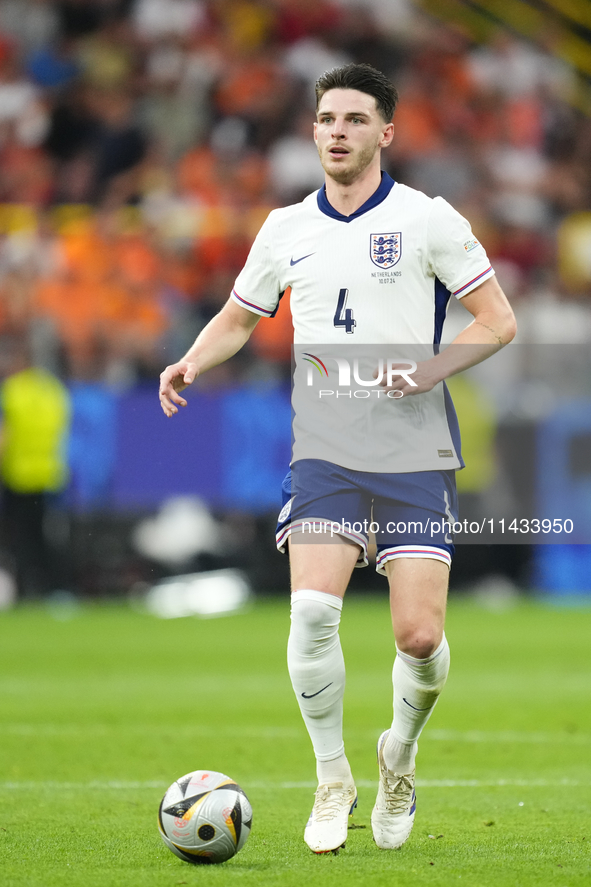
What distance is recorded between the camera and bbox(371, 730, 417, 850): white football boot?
439cm

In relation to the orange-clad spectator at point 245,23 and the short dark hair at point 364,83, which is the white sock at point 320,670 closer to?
the short dark hair at point 364,83

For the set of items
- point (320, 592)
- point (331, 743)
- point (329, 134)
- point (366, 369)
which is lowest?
point (331, 743)

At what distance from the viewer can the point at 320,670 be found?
4.32 m

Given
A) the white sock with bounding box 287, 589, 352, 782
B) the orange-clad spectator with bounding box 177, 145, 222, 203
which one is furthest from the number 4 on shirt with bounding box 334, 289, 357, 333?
the orange-clad spectator with bounding box 177, 145, 222, 203

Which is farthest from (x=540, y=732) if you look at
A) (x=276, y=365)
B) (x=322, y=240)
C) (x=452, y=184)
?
(x=452, y=184)

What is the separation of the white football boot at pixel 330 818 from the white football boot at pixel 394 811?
13 centimetres

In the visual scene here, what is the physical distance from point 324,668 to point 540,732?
126 inches

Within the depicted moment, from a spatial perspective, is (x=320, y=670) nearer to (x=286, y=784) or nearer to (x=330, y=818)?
(x=330, y=818)

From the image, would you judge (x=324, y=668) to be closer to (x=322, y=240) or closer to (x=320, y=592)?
(x=320, y=592)

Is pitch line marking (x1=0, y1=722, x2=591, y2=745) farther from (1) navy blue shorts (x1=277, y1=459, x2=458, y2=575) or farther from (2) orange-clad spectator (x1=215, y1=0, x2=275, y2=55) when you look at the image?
(2) orange-clad spectator (x1=215, y1=0, x2=275, y2=55)

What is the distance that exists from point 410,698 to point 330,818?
0.46 m

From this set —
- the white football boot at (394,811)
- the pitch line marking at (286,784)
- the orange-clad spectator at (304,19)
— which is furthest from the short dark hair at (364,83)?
the orange-clad spectator at (304,19)

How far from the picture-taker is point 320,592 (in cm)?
423

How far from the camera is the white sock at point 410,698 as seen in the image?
14.3ft
